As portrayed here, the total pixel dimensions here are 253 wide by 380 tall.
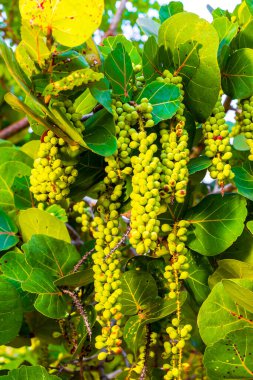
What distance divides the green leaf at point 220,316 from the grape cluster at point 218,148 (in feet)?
0.71

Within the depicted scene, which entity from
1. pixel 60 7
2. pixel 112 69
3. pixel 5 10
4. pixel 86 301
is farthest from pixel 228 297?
pixel 5 10

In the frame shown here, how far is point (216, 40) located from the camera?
3.19ft

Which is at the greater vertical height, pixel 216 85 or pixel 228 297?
pixel 216 85

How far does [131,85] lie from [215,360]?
1.74ft

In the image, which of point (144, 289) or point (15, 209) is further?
point (15, 209)

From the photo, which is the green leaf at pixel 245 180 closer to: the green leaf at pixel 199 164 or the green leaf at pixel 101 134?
the green leaf at pixel 199 164

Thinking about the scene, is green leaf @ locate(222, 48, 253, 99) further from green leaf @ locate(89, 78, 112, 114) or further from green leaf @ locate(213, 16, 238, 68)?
green leaf @ locate(89, 78, 112, 114)

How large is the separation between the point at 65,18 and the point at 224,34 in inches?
15.5

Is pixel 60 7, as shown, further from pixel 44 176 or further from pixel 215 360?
pixel 215 360

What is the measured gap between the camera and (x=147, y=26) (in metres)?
1.16

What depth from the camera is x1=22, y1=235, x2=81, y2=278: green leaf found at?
1.08 meters

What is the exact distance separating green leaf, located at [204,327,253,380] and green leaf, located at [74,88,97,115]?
49cm

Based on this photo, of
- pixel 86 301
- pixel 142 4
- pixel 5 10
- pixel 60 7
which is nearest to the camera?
pixel 60 7

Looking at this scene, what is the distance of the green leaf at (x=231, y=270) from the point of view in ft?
3.34
